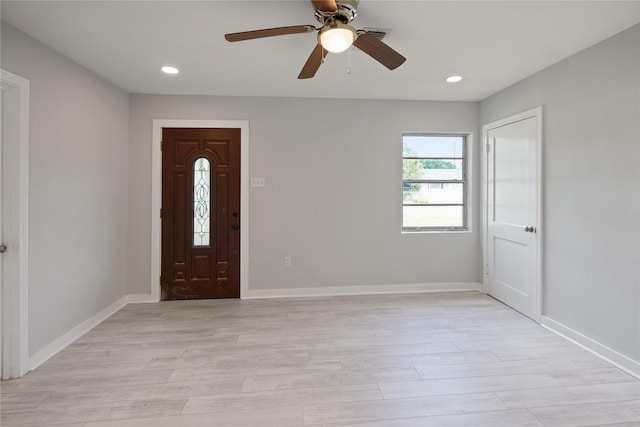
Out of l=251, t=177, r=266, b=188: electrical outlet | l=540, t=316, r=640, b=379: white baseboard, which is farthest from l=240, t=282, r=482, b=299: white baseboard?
l=251, t=177, r=266, b=188: electrical outlet

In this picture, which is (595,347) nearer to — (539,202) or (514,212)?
(539,202)

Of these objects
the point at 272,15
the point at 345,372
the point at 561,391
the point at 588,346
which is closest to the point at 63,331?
the point at 345,372

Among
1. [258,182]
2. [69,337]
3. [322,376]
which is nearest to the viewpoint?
[322,376]

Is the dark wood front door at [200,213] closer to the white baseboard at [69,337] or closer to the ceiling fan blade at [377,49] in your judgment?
the white baseboard at [69,337]

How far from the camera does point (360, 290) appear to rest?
3955 mm

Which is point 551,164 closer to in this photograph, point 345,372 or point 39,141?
point 345,372

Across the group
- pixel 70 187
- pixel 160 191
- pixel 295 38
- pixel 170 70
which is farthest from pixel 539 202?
pixel 70 187

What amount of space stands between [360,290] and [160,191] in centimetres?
271

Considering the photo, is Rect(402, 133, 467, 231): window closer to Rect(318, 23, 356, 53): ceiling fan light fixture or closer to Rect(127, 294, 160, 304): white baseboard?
Rect(318, 23, 356, 53): ceiling fan light fixture

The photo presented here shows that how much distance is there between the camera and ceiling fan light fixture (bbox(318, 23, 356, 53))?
5.39ft

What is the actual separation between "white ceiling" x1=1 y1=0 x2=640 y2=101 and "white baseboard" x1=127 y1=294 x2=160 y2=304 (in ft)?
7.80

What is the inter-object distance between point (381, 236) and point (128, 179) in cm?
312

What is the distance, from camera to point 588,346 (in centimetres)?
255

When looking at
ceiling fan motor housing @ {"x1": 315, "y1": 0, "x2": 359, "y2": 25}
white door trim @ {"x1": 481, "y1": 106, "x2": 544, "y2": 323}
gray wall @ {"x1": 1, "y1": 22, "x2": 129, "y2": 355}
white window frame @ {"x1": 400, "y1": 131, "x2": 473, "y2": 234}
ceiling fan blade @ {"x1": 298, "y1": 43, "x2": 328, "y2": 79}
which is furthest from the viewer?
white window frame @ {"x1": 400, "y1": 131, "x2": 473, "y2": 234}
